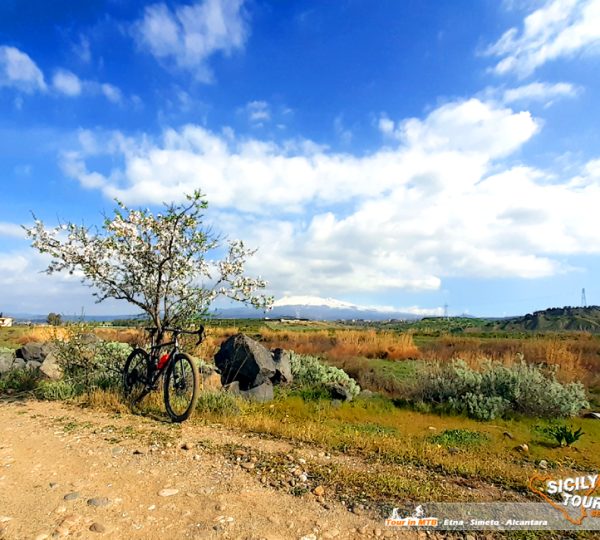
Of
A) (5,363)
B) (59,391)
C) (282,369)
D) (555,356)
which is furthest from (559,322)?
(59,391)

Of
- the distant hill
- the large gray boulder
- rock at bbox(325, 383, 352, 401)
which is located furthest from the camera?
the distant hill

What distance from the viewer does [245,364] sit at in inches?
494

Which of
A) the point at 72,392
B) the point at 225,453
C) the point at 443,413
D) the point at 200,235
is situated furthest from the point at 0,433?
the point at 443,413

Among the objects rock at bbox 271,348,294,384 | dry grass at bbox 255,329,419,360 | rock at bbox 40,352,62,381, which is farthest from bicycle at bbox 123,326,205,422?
dry grass at bbox 255,329,419,360

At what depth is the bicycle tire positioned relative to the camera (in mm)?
8923

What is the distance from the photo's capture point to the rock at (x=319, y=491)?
4.42m

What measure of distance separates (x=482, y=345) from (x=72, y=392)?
66.8 feet

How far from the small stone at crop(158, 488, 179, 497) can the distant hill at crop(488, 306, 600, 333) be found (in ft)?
212

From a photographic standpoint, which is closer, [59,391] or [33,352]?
[59,391]

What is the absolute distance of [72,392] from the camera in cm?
923

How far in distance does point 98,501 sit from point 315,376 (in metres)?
9.84

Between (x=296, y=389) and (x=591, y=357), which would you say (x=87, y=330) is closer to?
(x=296, y=389)

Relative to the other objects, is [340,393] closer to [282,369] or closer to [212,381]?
[282,369]

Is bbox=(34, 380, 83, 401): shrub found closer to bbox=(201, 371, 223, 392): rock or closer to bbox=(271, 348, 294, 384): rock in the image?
bbox=(201, 371, 223, 392): rock
